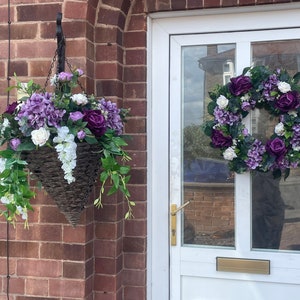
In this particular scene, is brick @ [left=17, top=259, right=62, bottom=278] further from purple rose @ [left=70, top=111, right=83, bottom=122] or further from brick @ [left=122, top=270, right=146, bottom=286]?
purple rose @ [left=70, top=111, right=83, bottom=122]

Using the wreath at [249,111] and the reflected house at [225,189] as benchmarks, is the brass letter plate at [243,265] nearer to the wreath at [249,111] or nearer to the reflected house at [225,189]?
the reflected house at [225,189]

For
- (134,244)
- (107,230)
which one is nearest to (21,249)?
(107,230)

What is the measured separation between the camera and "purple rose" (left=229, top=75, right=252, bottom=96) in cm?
271

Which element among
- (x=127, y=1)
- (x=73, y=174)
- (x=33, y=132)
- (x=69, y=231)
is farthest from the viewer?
(x=127, y=1)

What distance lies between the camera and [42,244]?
2.67 m

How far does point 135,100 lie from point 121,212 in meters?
0.69

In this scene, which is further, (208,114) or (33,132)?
(208,114)

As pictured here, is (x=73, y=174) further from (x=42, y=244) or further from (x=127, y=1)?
(x=127, y=1)

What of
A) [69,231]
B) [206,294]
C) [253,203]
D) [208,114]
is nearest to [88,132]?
[69,231]

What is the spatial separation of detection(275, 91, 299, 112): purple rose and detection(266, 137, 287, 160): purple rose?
181 mm

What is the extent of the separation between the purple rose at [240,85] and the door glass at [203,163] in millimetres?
145

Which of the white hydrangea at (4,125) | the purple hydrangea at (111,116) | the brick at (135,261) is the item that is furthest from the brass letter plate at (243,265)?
the white hydrangea at (4,125)

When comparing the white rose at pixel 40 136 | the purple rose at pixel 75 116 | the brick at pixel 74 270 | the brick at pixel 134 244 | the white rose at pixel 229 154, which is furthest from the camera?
the brick at pixel 134 244

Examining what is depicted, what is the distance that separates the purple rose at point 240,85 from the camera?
2.71 m
